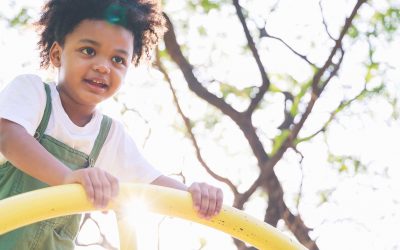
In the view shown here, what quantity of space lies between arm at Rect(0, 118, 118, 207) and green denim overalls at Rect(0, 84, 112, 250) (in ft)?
0.44

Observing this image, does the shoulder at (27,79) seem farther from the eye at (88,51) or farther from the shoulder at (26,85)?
the eye at (88,51)

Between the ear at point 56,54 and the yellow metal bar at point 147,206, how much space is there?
24.2 inches

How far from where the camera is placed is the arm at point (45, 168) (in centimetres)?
111

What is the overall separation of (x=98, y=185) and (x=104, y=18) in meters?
0.60

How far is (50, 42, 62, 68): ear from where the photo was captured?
66.3 inches

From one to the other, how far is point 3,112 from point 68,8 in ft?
1.40

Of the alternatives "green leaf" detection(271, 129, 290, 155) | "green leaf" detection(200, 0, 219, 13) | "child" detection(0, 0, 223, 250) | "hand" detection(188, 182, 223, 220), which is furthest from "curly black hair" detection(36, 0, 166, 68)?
"green leaf" detection(200, 0, 219, 13)

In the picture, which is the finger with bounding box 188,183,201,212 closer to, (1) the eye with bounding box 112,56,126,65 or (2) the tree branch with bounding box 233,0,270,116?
(1) the eye with bounding box 112,56,126,65

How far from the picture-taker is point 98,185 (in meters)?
1.11

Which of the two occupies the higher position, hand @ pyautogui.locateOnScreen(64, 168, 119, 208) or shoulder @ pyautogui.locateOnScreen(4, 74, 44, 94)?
shoulder @ pyautogui.locateOnScreen(4, 74, 44, 94)

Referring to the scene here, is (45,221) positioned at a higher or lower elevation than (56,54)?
lower

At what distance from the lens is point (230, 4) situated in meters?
3.77

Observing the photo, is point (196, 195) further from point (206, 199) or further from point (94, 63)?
point (94, 63)

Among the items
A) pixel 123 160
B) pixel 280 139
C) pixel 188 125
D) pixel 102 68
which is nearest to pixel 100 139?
pixel 123 160
